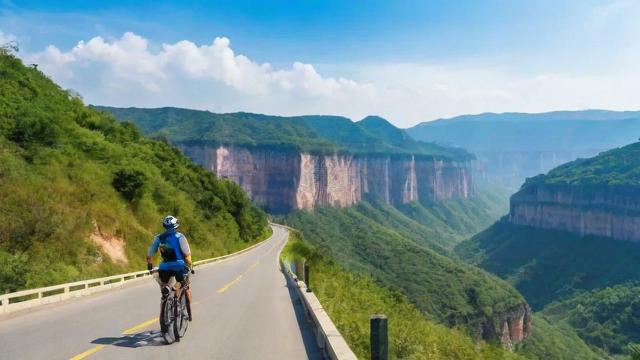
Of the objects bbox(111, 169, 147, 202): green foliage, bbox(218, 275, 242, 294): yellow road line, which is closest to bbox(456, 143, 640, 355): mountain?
bbox(111, 169, 147, 202): green foliage

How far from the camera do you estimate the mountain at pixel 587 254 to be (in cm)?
10869

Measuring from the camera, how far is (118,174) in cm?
3900

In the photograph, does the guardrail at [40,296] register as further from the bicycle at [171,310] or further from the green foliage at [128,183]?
the green foliage at [128,183]

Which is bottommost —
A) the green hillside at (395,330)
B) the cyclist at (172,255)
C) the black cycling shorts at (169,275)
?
the green hillside at (395,330)

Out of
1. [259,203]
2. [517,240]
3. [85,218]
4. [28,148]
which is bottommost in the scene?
[517,240]

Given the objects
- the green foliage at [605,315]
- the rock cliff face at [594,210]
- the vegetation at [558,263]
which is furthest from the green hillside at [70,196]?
the rock cliff face at [594,210]

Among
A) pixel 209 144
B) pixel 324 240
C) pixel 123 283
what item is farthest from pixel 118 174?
pixel 209 144

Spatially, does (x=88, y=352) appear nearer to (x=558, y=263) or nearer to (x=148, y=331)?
(x=148, y=331)

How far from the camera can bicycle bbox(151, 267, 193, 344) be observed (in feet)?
33.2

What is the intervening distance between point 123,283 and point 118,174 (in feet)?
56.7

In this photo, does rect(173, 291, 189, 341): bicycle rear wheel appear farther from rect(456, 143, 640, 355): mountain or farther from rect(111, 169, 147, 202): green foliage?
rect(456, 143, 640, 355): mountain

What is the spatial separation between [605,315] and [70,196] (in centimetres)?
10702

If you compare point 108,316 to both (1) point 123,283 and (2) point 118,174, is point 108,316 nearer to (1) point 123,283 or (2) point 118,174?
(1) point 123,283

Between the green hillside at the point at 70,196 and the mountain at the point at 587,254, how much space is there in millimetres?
83182
